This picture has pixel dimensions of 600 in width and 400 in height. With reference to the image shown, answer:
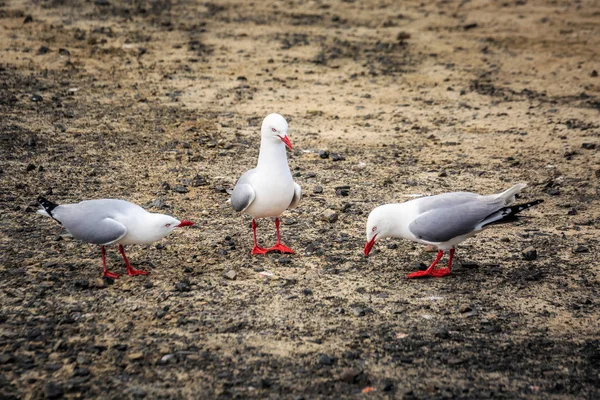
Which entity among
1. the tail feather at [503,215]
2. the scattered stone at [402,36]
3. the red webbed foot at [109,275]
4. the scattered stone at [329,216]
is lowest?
the red webbed foot at [109,275]

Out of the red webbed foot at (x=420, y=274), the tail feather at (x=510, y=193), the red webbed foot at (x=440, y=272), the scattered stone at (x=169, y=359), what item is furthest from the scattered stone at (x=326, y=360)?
the tail feather at (x=510, y=193)

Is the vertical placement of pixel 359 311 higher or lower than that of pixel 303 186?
lower

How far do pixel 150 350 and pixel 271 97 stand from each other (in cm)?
606

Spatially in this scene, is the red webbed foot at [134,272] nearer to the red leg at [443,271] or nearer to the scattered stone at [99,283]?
the scattered stone at [99,283]

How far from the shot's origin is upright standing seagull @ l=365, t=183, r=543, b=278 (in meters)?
5.61

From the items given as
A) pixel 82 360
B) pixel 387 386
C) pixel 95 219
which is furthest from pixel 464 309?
pixel 95 219

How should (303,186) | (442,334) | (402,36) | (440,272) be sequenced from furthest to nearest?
(402,36) → (303,186) → (440,272) → (442,334)

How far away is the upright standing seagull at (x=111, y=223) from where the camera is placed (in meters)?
5.42

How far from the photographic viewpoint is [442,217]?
18.4ft

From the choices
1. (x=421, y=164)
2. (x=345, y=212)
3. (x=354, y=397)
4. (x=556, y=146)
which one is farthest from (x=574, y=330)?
Result: (x=556, y=146)

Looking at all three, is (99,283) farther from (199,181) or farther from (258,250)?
(199,181)

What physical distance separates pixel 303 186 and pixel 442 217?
7.43ft

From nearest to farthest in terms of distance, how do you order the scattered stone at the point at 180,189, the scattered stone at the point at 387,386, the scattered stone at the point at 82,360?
1. the scattered stone at the point at 387,386
2. the scattered stone at the point at 82,360
3. the scattered stone at the point at 180,189

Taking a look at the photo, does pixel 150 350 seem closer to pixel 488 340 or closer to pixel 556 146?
pixel 488 340
